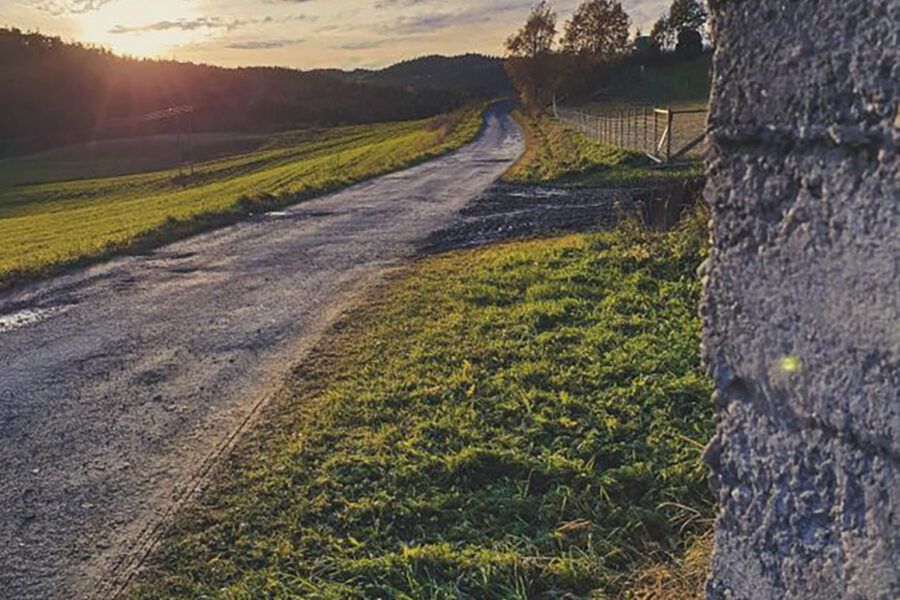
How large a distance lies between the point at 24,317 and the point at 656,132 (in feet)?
59.9

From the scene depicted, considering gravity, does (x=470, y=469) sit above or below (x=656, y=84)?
above

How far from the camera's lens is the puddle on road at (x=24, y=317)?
8062 mm

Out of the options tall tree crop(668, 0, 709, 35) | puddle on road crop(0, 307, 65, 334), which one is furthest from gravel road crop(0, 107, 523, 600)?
tall tree crop(668, 0, 709, 35)

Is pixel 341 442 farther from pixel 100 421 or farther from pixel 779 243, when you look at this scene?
pixel 779 243

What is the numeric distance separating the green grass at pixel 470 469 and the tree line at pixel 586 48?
56638 mm

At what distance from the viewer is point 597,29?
60594mm

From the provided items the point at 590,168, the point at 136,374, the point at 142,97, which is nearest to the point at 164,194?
the point at 590,168

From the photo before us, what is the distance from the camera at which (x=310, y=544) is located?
357 centimetres

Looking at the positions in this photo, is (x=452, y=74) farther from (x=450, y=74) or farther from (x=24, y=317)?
(x=24, y=317)

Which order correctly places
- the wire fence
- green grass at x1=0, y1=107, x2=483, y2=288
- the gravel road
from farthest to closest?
1. the wire fence
2. green grass at x1=0, y1=107, x2=483, y2=288
3. the gravel road

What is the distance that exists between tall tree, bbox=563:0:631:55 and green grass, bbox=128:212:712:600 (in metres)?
57.5

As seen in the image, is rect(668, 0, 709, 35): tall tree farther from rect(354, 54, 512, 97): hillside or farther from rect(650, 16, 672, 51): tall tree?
rect(354, 54, 512, 97): hillside

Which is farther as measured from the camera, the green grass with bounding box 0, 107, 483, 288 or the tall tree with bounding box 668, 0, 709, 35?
the tall tree with bounding box 668, 0, 709, 35

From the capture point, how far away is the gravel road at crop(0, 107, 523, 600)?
12.8 feet
